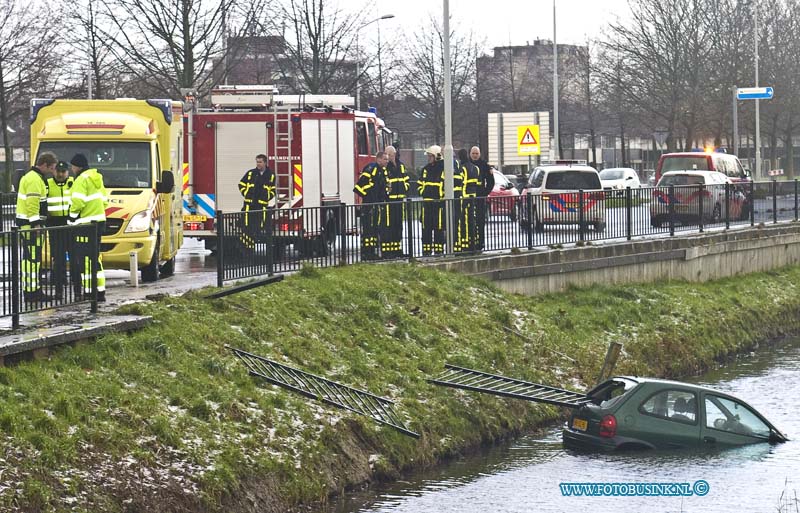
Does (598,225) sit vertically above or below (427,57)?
below

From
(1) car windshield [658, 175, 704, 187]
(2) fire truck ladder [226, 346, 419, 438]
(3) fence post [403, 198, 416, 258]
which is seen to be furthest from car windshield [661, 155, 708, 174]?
(2) fire truck ladder [226, 346, 419, 438]

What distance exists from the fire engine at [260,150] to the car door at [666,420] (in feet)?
31.4

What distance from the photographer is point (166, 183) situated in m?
18.6

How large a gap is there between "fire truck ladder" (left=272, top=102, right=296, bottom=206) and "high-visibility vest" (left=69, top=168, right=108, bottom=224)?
7727mm

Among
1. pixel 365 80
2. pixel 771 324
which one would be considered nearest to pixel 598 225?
pixel 771 324

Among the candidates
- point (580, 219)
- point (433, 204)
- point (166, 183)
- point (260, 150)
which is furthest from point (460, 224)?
point (166, 183)

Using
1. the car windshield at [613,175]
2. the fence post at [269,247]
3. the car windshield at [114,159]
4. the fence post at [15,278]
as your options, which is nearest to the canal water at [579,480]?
the fence post at [15,278]

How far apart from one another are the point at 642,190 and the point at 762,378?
6.54 meters

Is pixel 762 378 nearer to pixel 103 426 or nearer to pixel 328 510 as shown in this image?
pixel 328 510

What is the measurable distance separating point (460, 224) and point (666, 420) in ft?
23.1

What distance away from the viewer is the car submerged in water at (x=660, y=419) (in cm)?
1523

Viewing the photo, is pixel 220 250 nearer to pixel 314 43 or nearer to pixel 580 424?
pixel 580 424

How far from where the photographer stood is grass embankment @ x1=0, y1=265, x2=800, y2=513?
10.8 m

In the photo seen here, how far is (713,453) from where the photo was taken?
15.6 meters
